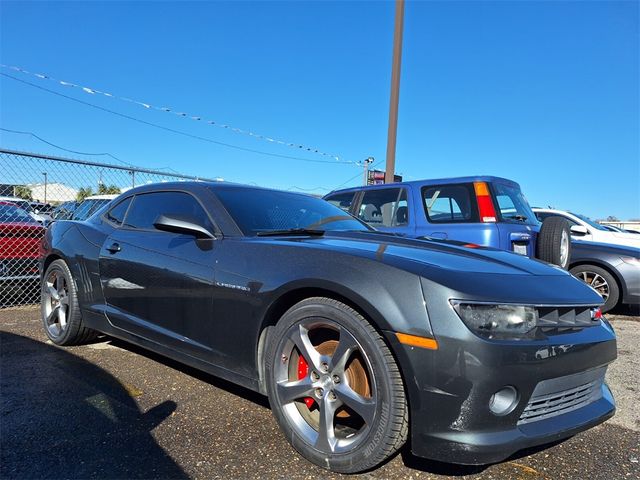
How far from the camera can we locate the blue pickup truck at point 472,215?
187 inches

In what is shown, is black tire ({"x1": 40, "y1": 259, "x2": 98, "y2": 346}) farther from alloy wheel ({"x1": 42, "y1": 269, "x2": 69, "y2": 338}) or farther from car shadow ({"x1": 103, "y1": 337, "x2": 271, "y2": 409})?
car shadow ({"x1": 103, "y1": 337, "x2": 271, "y2": 409})

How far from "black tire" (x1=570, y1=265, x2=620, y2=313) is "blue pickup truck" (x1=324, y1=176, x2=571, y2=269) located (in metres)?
1.95

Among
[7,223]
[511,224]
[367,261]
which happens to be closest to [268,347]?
[367,261]

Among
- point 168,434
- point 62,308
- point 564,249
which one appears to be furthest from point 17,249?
point 564,249

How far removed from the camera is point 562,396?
2.10m

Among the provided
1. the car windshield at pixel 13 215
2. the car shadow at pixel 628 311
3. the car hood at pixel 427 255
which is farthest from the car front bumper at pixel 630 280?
the car windshield at pixel 13 215

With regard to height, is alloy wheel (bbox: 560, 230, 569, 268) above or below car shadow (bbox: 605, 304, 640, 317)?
above

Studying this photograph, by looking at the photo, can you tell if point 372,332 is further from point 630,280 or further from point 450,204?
point 630,280

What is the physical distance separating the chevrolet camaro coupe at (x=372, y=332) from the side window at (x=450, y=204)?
2.44m

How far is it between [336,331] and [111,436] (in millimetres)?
1367

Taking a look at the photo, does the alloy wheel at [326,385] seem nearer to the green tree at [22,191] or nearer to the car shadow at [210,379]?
the car shadow at [210,379]

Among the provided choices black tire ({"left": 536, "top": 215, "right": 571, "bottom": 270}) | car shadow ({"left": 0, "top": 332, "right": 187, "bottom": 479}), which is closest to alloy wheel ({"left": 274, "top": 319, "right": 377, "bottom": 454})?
car shadow ({"left": 0, "top": 332, "right": 187, "bottom": 479})

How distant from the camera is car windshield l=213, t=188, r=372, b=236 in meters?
3.10

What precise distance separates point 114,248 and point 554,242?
159 inches
